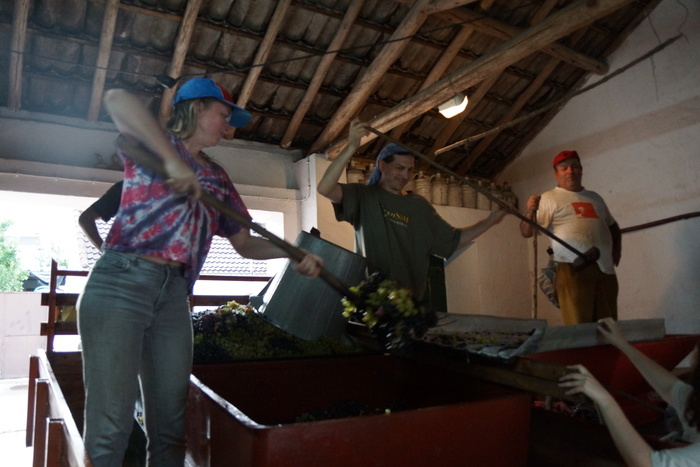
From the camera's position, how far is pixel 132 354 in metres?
1.44

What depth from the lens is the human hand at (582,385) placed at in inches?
62.1

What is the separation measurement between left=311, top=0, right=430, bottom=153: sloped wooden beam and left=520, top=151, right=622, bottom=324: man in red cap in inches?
78.6

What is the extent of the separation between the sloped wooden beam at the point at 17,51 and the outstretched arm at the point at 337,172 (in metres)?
3.22

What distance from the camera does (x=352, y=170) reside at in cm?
651

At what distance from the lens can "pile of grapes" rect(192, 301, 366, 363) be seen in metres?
2.70

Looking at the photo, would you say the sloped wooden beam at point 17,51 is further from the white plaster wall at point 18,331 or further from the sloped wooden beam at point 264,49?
the white plaster wall at point 18,331

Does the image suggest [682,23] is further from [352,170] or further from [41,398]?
[41,398]

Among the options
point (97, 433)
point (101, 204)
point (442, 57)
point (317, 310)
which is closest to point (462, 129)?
point (442, 57)

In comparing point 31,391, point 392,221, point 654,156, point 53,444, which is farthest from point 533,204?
point 31,391

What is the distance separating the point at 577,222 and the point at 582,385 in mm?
2671

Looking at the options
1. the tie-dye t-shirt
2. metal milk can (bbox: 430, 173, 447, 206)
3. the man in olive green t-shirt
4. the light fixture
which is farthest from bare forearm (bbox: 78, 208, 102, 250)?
metal milk can (bbox: 430, 173, 447, 206)

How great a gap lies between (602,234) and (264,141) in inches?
157

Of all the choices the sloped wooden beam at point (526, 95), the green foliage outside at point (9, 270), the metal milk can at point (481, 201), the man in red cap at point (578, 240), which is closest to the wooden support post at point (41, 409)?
the man in red cap at point (578, 240)

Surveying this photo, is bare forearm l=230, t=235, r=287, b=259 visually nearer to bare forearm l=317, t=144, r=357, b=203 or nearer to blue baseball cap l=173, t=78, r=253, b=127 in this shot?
blue baseball cap l=173, t=78, r=253, b=127
